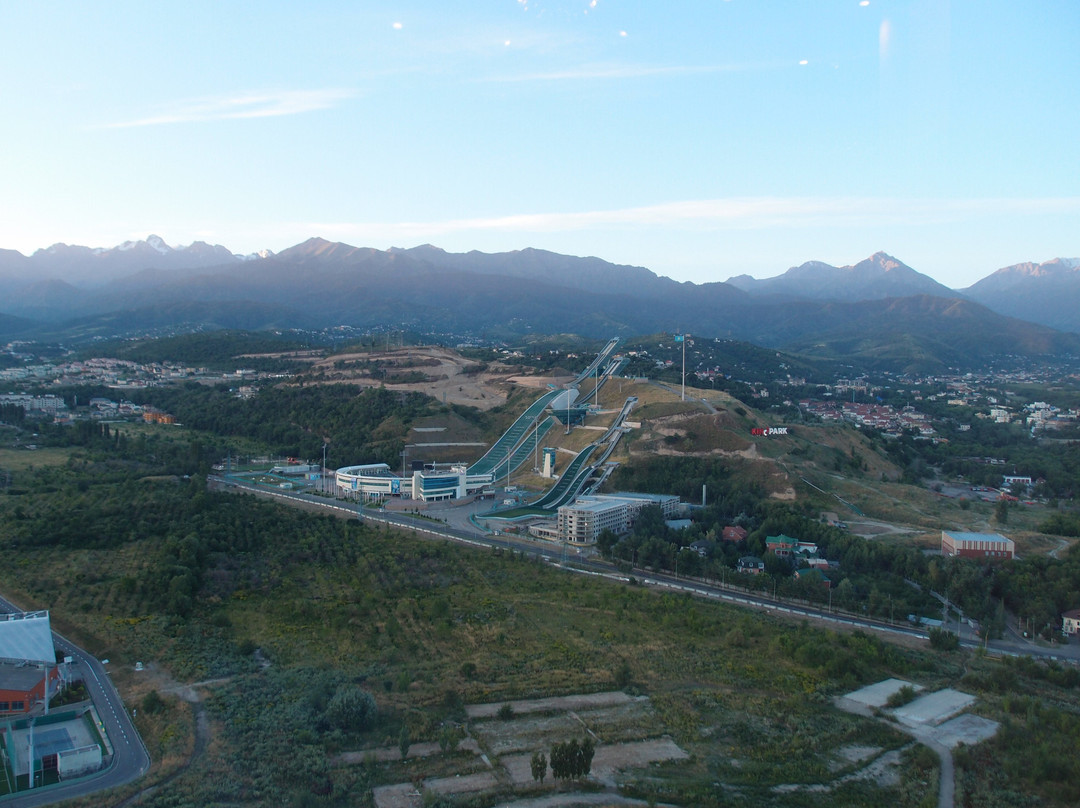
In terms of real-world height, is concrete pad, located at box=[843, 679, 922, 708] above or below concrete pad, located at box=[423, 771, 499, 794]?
below

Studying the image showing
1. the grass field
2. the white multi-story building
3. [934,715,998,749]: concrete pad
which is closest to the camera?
[934,715,998,749]: concrete pad

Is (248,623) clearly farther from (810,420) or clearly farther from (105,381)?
(105,381)

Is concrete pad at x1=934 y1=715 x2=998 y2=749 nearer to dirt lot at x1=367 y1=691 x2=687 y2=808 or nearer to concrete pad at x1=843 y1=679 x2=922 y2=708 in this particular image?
concrete pad at x1=843 y1=679 x2=922 y2=708

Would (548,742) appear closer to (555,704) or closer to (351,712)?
(555,704)

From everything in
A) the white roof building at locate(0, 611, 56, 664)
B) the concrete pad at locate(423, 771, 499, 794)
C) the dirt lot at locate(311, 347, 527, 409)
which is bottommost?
the concrete pad at locate(423, 771, 499, 794)

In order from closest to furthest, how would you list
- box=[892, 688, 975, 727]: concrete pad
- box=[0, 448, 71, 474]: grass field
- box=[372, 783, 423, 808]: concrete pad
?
box=[372, 783, 423, 808]: concrete pad
box=[892, 688, 975, 727]: concrete pad
box=[0, 448, 71, 474]: grass field

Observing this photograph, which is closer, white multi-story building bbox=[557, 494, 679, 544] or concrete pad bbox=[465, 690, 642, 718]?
concrete pad bbox=[465, 690, 642, 718]

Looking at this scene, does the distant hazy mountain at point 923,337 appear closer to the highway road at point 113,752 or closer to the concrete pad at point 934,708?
the concrete pad at point 934,708

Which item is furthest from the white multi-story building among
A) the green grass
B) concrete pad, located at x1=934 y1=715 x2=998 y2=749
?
concrete pad, located at x1=934 y1=715 x2=998 y2=749

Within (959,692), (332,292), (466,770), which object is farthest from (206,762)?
(332,292)
